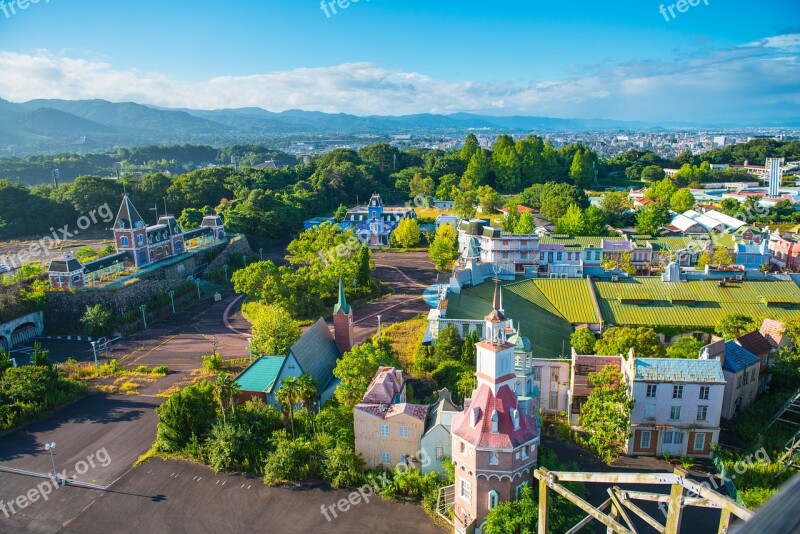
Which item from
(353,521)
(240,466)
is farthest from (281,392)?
(353,521)

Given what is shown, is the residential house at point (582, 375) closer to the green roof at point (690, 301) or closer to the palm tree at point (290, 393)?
the green roof at point (690, 301)

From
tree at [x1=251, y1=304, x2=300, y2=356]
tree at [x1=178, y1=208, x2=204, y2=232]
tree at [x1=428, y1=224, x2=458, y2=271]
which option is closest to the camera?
tree at [x1=251, y1=304, x2=300, y2=356]

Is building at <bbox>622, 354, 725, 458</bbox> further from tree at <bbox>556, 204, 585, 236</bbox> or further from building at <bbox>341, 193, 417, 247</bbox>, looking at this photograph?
building at <bbox>341, 193, 417, 247</bbox>

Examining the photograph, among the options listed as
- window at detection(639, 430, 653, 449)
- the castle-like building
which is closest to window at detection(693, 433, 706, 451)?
window at detection(639, 430, 653, 449)

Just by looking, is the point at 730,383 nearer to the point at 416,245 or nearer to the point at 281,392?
the point at 281,392

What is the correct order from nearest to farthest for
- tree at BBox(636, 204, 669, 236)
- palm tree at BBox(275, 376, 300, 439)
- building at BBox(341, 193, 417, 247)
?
palm tree at BBox(275, 376, 300, 439), tree at BBox(636, 204, 669, 236), building at BBox(341, 193, 417, 247)

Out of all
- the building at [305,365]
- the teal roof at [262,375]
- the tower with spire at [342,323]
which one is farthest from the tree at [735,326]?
the teal roof at [262,375]

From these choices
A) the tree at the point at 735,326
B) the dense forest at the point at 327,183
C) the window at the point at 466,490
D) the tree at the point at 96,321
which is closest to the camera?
the window at the point at 466,490
